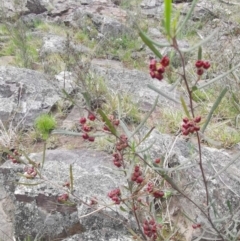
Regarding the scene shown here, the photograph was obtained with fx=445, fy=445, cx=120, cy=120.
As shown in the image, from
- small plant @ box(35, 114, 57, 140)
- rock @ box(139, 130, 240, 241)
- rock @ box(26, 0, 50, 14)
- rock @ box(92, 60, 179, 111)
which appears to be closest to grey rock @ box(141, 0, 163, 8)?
rock @ box(26, 0, 50, 14)

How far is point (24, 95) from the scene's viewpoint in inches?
140

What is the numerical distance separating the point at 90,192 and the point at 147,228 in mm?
847

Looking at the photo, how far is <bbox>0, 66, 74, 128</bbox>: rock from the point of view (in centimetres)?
334

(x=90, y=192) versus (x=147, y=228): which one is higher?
(x=147, y=228)

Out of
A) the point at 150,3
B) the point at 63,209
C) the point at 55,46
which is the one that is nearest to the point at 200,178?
the point at 63,209

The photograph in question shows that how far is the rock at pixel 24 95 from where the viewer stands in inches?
131

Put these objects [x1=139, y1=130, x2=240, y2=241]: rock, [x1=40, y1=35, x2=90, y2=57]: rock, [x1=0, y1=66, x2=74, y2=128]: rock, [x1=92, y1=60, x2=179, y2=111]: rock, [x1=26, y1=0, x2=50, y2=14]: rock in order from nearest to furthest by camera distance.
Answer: [x1=139, y1=130, x2=240, y2=241]: rock → [x1=0, y1=66, x2=74, y2=128]: rock → [x1=92, y1=60, x2=179, y2=111]: rock → [x1=40, y1=35, x2=90, y2=57]: rock → [x1=26, y1=0, x2=50, y2=14]: rock

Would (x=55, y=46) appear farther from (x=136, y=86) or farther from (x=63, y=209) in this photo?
(x=63, y=209)

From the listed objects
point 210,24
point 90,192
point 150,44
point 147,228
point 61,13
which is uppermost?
point 150,44

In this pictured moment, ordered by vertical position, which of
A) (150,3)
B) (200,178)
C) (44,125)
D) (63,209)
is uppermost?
(200,178)

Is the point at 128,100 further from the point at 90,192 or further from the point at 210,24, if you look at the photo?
the point at 210,24

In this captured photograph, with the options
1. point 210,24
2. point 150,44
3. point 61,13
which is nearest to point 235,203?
point 150,44

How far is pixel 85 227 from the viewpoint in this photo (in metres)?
2.18

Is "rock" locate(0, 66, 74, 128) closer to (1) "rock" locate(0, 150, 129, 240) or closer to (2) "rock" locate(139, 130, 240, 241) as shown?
(1) "rock" locate(0, 150, 129, 240)
